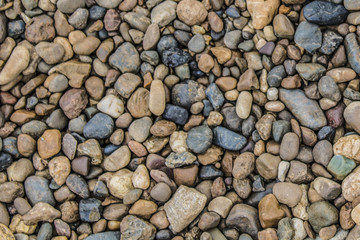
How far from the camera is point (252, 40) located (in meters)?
2.70

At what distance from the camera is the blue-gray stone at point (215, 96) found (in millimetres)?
→ 2650

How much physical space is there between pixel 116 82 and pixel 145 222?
40.1 inches

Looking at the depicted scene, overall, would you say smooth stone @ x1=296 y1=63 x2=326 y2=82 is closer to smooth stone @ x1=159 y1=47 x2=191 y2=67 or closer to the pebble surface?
the pebble surface

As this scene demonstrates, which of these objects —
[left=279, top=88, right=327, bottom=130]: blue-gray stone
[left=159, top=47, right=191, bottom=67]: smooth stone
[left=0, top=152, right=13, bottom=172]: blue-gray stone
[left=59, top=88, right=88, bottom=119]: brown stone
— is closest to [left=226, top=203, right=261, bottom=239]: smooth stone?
[left=279, top=88, right=327, bottom=130]: blue-gray stone

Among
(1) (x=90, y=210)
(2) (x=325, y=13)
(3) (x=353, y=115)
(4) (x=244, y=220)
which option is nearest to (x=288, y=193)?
(4) (x=244, y=220)

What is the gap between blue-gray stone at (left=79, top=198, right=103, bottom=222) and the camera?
8.44 feet

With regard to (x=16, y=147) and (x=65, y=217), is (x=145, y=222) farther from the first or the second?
(x=16, y=147)

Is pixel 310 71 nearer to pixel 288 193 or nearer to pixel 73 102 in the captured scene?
pixel 288 193

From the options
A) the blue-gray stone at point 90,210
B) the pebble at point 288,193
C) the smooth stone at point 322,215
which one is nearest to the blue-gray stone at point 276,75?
the pebble at point 288,193

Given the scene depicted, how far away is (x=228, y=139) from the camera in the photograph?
2.59 meters

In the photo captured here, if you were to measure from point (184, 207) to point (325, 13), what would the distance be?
1562mm

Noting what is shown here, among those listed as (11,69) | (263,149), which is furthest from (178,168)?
(11,69)

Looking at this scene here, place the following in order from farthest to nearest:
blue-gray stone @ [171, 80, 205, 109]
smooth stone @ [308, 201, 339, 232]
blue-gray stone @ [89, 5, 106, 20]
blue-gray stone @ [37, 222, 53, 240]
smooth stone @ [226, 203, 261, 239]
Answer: blue-gray stone @ [89, 5, 106, 20]
blue-gray stone @ [171, 80, 205, 109]
blue-gray stone @ [37, 222, 53, 240]
smooth stone @ [226, 203, 261, 239]
smooth stone @ [308, 201, 339, 232]

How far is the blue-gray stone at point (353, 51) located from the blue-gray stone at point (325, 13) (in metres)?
0.13
